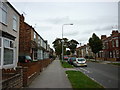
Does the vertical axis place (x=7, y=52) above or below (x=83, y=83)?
above

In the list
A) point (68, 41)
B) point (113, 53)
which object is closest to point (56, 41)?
point (68, 41)

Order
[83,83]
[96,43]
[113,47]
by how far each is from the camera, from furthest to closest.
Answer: [113,47] → [96,43] → [83,83]

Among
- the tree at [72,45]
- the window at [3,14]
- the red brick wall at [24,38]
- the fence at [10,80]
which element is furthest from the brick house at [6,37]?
the tree at [72,45]

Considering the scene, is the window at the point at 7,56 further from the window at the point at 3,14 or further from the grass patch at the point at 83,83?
the grass patch at the point at 83,83

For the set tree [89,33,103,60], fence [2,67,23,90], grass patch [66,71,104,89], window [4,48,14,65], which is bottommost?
grass patch [66,71,104,89]

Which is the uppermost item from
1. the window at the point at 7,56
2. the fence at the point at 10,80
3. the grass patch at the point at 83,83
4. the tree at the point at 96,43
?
the tree at the point at 96,43

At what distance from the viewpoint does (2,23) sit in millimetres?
12211

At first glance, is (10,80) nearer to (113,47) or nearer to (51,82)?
(51,82)

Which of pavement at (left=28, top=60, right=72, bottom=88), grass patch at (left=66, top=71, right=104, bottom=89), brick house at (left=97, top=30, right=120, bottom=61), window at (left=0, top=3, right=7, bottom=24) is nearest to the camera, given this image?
grass patch at (left=66, top=71, right=104, bottom=89)

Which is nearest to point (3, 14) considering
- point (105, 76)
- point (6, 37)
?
point (6, 37)

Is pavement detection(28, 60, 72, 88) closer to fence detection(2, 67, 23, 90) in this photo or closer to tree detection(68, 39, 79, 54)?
fence detection(2, 67, 23, 90)

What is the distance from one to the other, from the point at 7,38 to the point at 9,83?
19.4 feet

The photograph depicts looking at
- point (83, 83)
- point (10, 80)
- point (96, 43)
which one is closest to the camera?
point (10, 80)

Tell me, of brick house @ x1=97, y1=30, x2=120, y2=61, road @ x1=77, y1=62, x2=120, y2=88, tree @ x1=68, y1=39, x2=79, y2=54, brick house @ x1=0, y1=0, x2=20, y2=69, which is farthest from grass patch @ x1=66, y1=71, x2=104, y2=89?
tree @ x1=68, y1=39, x2=79, y2=54
